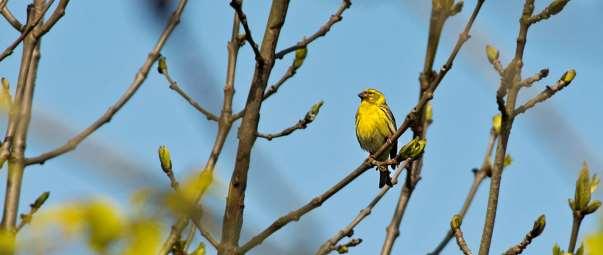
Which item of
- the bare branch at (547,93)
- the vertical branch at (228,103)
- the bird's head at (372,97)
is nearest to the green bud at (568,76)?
the bare branch at (547,93)

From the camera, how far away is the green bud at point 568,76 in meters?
4.12

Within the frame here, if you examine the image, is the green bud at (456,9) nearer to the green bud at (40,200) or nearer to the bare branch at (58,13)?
the bare branch at (58,13)

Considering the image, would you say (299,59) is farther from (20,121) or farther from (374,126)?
(374,126)

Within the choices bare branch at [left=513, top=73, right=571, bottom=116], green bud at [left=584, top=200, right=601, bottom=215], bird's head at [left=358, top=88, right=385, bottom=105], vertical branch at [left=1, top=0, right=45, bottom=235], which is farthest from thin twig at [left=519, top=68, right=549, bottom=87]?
bird's head at [left=358, top=88, right=385, bottom=105]

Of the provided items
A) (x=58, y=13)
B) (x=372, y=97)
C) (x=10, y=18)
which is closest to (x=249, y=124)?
(x=58, y=13)

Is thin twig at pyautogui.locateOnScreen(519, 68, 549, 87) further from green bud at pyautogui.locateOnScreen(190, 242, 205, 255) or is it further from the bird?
the bird

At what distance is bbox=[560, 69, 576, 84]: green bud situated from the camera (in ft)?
13.5

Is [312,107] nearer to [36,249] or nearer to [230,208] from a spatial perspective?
[230,208]

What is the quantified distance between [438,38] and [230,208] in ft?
3.71

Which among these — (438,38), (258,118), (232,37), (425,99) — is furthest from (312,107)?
(438,38)

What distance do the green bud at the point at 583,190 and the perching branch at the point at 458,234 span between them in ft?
1.78

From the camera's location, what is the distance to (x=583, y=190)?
11.2 feet

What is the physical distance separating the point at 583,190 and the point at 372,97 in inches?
219

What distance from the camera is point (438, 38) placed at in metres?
2.78
